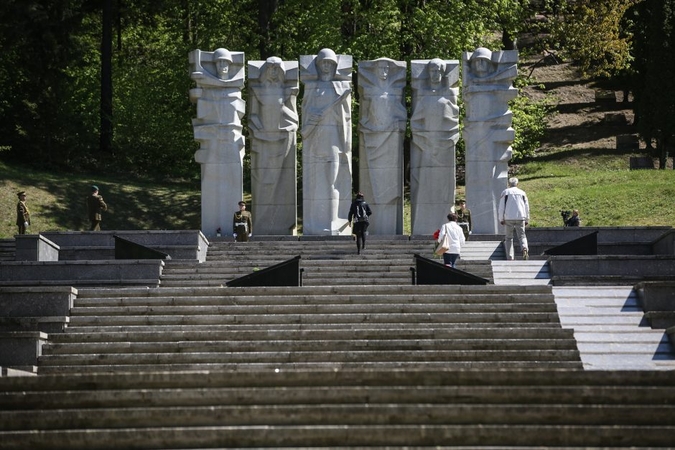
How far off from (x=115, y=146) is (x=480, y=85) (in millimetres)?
20983

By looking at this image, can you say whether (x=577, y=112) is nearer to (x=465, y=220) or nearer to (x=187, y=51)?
(x=187, y=51)

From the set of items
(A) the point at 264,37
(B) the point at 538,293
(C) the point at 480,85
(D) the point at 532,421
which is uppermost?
(A) the point at 264,37

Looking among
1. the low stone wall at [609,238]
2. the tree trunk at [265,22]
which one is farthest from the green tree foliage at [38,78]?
the low stone wall at [609,238]

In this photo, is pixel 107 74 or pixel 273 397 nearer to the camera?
pixel 273 397

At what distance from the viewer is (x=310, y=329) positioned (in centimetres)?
2180

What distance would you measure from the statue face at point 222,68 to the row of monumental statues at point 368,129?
3 centimetres

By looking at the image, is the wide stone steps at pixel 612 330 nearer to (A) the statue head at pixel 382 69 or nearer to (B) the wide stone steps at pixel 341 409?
(B) the wide stone steps at pixel 341 409

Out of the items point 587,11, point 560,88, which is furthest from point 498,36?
point 587,11

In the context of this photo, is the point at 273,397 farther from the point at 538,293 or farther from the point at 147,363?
the point at 538,293

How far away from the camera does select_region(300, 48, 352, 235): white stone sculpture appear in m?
31.7

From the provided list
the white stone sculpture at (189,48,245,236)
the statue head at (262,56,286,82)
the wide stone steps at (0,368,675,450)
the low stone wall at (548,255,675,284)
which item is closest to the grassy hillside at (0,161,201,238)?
the white stone sculpture at (189,48,245,236)

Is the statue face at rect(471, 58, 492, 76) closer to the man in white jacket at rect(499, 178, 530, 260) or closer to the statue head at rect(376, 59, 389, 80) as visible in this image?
the statue head at rect(376, 59, 389, 80)

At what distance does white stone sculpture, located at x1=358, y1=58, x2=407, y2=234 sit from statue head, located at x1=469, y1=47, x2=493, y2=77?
5.28 feet

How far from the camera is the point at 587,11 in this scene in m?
50.9
